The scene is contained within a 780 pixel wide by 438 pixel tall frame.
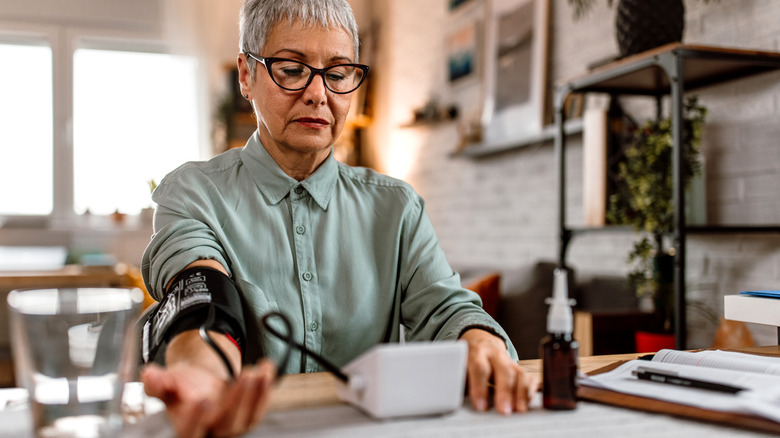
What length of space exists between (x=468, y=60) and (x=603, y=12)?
4.11 feet

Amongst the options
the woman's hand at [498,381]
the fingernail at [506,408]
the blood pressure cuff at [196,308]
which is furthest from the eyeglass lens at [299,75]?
the fingernail at [506,408]

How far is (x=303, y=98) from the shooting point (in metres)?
1.24

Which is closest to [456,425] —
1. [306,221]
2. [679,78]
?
[306,221]

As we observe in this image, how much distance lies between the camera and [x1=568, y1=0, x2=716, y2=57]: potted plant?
6.95ft

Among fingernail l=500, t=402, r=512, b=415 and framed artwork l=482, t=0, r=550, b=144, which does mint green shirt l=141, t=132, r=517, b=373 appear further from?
framed artwork l=482, t=0, r=550, b=144

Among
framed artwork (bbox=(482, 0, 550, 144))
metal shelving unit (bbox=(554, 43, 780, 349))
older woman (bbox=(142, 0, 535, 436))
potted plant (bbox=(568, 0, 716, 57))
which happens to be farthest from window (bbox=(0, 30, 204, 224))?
older woman (bbox=(142, 0, 535, 436))

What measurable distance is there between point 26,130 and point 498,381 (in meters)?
5.64

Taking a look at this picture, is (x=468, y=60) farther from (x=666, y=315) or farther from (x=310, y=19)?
(x=310, y=19)

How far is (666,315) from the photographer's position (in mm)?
2244

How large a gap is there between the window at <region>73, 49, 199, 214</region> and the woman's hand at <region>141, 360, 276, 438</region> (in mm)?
5289

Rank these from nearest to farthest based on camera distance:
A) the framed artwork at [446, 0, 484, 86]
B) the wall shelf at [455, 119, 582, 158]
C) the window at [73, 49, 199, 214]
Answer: the wall shelf at [455, 119, 582, 158], the framed artwork at [446, 0, 484, 86], the window at [73, 49, 199, 214]

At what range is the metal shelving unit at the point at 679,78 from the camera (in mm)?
1880

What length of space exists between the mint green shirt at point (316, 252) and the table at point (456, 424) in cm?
39

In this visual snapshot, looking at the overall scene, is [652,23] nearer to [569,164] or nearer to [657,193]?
[657,193]
